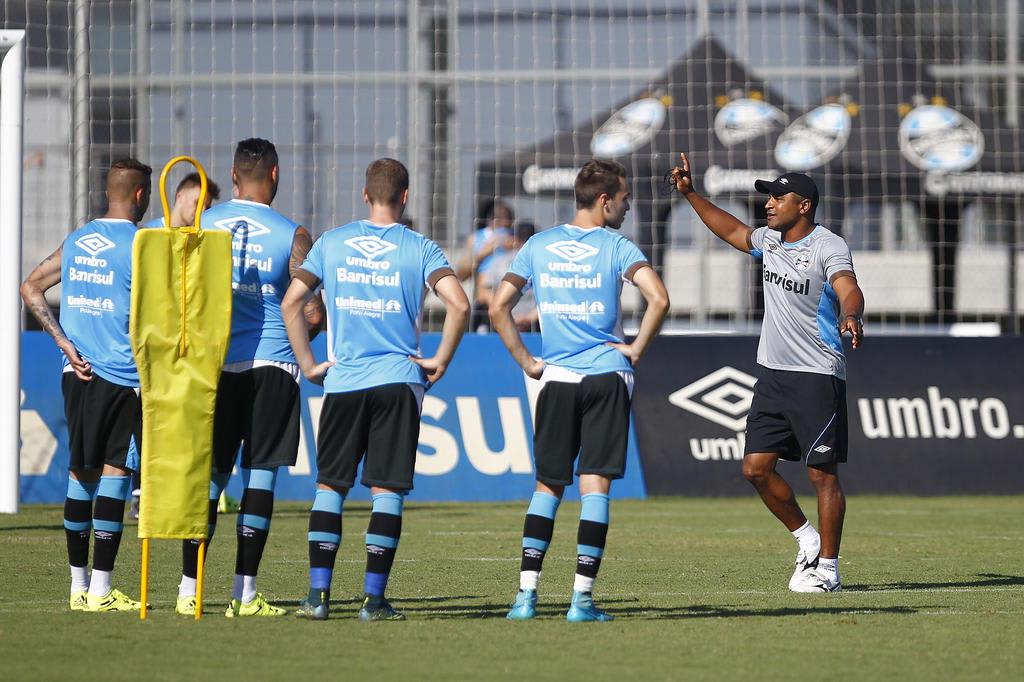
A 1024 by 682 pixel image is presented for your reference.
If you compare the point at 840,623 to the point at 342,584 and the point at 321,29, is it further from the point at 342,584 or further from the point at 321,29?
the point at 321,29

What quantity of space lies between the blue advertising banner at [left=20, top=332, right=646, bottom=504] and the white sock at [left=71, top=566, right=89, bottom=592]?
687 cm

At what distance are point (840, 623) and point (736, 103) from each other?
11.9 metres

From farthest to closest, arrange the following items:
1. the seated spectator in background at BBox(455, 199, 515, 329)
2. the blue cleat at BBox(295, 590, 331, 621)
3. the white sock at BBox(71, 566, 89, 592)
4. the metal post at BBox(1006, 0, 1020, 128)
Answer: the metal post at BBox(1006, 0, 1020, 128) → the seated spectator in background at BBox(455, 199, 515, 329) → the white sock at BBox(71, 566, 89, 592) → the blue cleat at BBox(295, 590, 331, 621)

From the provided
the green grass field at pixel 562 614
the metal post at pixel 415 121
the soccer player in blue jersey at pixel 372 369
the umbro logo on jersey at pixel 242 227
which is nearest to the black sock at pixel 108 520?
the green grass field at pixel 562 614

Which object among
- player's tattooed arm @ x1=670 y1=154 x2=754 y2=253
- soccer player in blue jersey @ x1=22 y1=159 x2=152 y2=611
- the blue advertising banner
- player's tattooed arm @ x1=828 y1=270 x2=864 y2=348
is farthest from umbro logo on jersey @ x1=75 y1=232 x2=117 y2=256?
the blue advertising banner

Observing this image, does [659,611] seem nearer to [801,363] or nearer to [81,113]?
[801,363]

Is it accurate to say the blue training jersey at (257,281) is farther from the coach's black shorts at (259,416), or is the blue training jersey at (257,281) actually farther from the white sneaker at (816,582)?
the white sneaker at (816,582)

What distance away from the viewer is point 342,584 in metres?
8.89

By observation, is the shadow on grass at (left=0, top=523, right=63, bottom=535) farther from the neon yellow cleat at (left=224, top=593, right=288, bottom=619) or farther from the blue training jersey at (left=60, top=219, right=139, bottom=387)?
the neon yellow cleat at (left=224, top=593, right=288, bottom=619)

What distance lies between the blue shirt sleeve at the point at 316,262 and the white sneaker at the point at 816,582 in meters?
3.03

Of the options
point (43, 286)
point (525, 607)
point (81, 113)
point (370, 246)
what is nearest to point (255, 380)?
point (370, 246)

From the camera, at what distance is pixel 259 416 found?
7.50 meters

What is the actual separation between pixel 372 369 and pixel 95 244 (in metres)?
1.61

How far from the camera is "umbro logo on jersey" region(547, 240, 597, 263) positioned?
7551 millimetres
